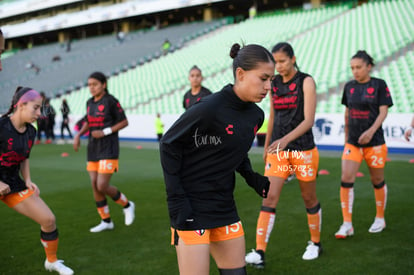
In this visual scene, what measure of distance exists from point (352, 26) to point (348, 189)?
21.1 m

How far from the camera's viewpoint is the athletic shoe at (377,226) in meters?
5.51

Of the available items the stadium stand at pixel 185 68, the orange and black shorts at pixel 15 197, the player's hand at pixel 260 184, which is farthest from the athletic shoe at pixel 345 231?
the stadium stand at pixel 185 68

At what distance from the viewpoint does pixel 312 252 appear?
183 inches

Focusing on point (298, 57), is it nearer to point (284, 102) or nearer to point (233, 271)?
point (284, 102)

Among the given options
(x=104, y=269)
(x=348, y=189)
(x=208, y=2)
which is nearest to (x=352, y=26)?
(x=208, y=2)

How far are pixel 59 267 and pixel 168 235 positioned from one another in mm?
1597

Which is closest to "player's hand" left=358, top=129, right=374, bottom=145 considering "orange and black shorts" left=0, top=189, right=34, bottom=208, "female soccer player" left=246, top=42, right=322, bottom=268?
"female soccer player" left=246, top=42, right=322, bottom=268

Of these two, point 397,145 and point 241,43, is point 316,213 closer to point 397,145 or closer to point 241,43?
point 241,43

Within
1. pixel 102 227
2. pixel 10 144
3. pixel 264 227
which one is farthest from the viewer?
pixel 102 227

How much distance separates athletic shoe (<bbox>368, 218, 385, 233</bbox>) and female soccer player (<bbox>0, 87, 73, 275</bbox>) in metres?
3.75

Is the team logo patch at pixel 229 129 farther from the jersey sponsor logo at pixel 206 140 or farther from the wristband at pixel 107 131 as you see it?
the wristband at pixel 107 131

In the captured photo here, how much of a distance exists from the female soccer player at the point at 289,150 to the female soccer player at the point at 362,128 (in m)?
0.92

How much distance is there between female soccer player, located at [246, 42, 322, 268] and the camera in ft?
14.3

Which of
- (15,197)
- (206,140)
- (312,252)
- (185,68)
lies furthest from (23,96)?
(185,68)
